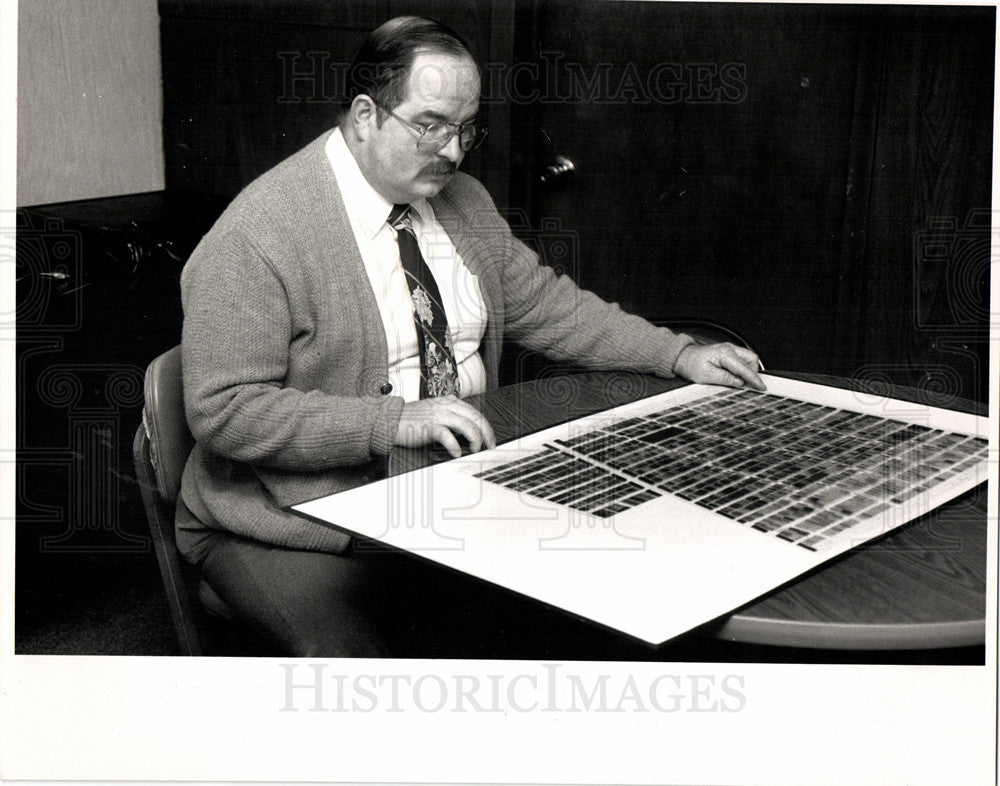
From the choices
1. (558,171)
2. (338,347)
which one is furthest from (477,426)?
(558,171)

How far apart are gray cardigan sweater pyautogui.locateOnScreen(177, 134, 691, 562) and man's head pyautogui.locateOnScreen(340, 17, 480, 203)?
72mm

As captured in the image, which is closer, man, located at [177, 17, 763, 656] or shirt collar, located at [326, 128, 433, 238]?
man, located at [177, 17, 763, 656]

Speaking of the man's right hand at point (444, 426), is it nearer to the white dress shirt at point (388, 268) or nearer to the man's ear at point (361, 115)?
the white dress shirt at point (388, 268)

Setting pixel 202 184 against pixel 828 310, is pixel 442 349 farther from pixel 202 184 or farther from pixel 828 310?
pixel 828 310

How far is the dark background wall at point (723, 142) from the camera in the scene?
1369mm

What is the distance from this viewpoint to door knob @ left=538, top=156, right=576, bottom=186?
2.15 meters

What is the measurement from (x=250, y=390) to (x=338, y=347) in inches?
6.4

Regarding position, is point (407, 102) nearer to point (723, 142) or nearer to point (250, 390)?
point (250, 390)

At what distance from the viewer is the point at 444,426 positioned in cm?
117

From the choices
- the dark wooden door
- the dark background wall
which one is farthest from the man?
the dark wooden door

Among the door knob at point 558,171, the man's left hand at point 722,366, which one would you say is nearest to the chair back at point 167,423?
the man's left hand at point 722,366

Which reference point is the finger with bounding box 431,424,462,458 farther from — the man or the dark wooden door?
the dark wooden door

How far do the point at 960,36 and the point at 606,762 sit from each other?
1.20 m

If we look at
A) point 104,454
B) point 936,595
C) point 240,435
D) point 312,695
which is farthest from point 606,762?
point 104,454
